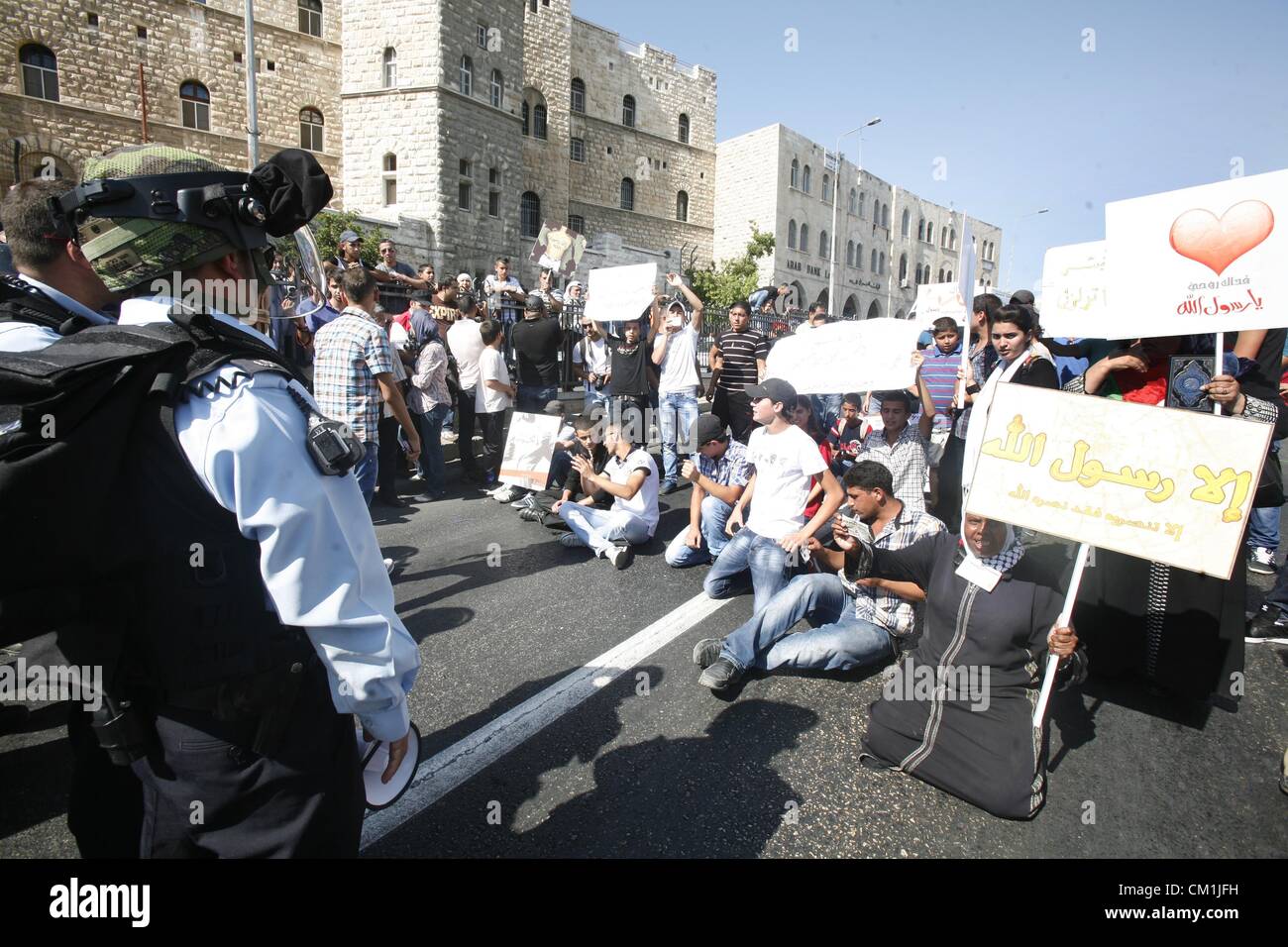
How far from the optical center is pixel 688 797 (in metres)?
2.65

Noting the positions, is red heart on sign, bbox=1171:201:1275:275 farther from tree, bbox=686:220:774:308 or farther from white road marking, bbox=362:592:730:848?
tree, bbox=686:220:774:308

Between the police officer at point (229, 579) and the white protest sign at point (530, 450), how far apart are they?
569cm

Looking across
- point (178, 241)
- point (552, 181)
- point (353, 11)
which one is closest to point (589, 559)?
point (178, 241)

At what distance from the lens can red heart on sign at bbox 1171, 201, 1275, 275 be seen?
3.35 metres

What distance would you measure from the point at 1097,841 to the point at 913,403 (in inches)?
217

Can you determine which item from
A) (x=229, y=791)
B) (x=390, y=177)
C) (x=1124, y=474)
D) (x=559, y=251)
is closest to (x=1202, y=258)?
(x=1124, y=474)

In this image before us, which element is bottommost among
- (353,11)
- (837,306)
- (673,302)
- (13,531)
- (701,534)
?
(701,534)

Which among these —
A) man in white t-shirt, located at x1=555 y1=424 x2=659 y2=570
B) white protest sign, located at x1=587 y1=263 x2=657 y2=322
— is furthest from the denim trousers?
white protest sign, located at x1=587 y1=263 x2=657 y2=322

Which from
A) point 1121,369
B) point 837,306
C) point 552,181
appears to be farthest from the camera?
point 837,306

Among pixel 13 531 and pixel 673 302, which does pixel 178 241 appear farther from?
pixel 673 302

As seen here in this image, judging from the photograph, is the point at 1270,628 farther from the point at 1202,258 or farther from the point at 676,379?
the point at 676,379

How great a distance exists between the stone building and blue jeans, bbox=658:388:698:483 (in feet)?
108

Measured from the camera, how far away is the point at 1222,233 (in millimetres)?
3404

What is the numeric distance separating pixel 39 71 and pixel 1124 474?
31.8 meters
